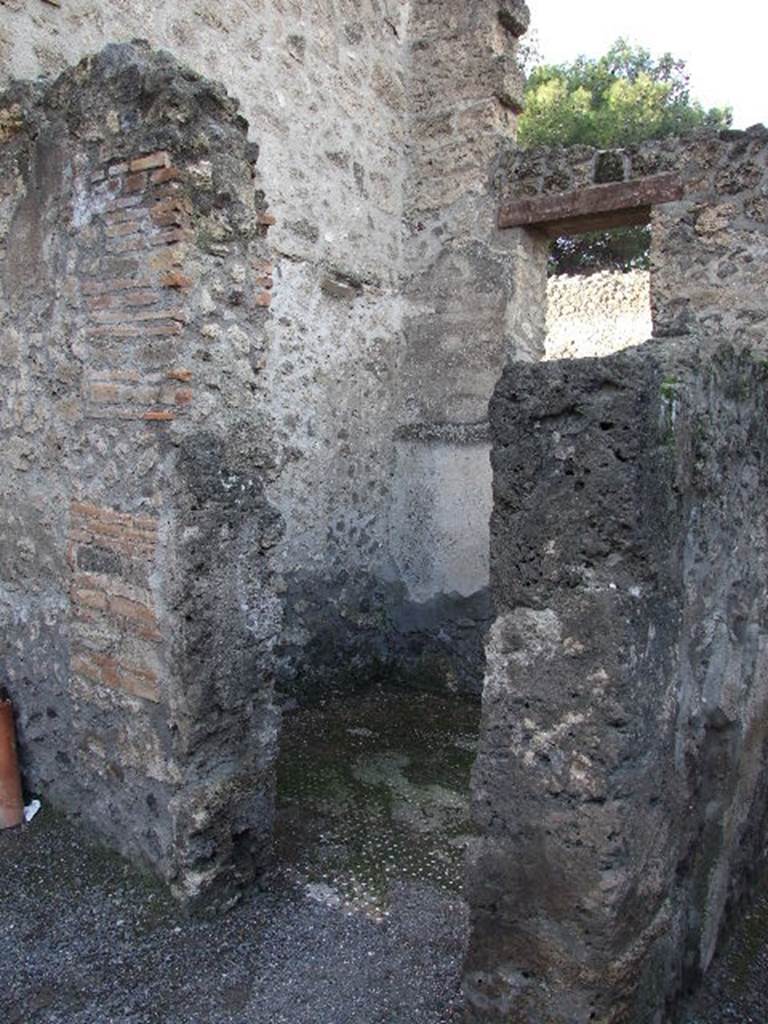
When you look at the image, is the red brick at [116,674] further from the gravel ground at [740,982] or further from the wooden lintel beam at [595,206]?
the wooden lintel beam at [595,206]

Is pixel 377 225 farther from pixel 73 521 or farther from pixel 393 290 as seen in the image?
pixel 73 521

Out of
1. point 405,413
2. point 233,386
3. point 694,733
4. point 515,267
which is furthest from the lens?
point 405,413

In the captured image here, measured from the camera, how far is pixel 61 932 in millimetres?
3061

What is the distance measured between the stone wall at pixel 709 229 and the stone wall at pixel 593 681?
111 inches

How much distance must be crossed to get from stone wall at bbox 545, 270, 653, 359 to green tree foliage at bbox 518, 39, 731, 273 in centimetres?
547

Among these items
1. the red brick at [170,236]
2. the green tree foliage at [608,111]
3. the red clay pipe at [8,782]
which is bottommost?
the red clay pipe at [8,782]

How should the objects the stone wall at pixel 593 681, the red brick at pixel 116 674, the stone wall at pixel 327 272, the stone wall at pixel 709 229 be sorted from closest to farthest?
1. the stone wall at pixel 593 681
2. the red brick at pixel 116 674
3. the stone wall at pixel 709 229
4. the stone wall at pixel 327 272

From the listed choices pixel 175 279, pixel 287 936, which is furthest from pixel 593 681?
pixel 175 279

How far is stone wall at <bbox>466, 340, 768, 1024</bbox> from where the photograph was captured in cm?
204

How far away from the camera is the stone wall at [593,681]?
2035 millimetres

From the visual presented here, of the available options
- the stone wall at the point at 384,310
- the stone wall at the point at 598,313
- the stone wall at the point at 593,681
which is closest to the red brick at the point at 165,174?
the stone wall at the point at 593,681

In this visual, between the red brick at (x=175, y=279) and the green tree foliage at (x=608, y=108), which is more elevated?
the green tree foliage at (x=608, y=108)

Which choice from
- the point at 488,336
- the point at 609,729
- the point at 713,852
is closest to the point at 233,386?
the point at 609,729

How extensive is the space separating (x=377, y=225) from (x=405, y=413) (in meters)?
1.20
